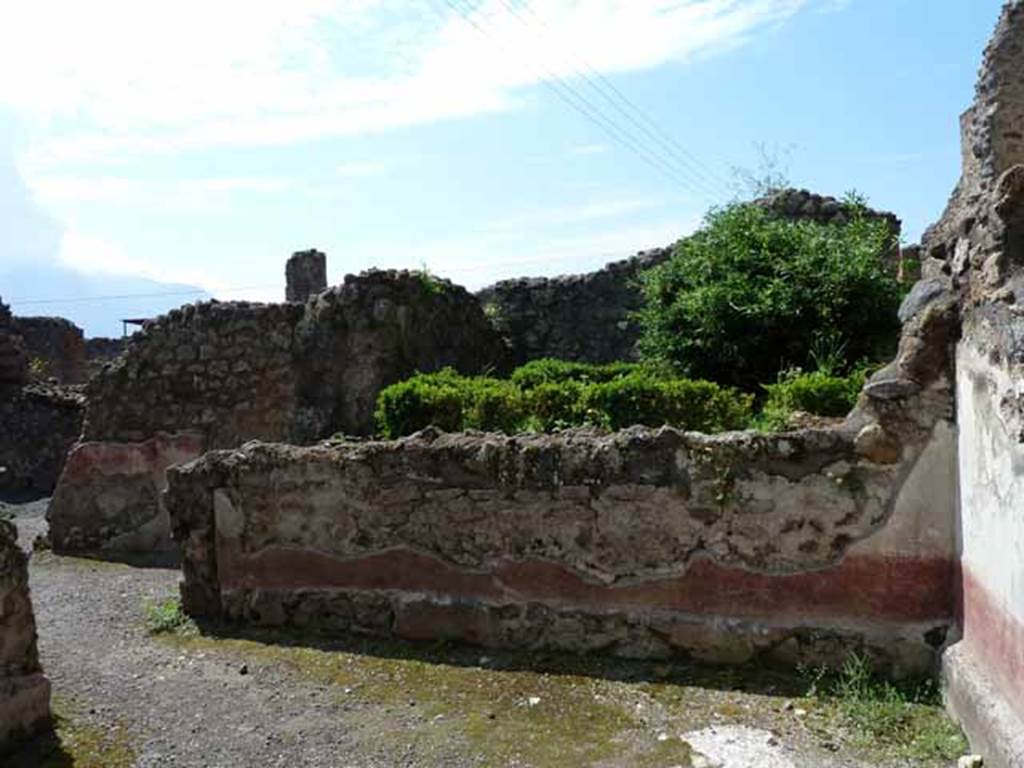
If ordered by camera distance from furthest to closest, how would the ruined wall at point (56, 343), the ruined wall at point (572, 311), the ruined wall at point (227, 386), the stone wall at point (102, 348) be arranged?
the stone wall at point (102, 348), the ruined wall at point (56, 343), the ruined wall at point (572, 311), the ruined wall at point (227, 386)

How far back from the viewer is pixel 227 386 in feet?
27.4

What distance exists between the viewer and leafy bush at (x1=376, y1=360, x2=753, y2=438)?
17.8 feet

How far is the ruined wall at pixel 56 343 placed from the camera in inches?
707

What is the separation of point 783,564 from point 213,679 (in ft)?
8.73

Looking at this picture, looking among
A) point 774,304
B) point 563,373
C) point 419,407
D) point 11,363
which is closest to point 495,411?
point 419,407

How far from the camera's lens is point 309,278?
12969mm

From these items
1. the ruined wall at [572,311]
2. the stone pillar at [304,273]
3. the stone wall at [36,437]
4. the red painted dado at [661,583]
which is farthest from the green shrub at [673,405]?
the stone wall at [36,437]

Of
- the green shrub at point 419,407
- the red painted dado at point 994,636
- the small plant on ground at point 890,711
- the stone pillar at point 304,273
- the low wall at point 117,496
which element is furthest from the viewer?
the stone pillar at point 304,273

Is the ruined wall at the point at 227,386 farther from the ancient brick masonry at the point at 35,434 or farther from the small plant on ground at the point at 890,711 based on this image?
the small plant on ground at the point at 890,711

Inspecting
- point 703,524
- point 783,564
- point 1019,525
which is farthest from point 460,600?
point 1019,525

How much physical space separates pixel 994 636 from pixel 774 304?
3.58m

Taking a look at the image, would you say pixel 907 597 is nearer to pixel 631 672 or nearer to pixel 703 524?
pixel 703 524

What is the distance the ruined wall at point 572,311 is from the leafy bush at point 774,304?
13.5 ft

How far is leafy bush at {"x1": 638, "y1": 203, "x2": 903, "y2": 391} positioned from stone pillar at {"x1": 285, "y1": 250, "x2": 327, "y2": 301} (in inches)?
267
